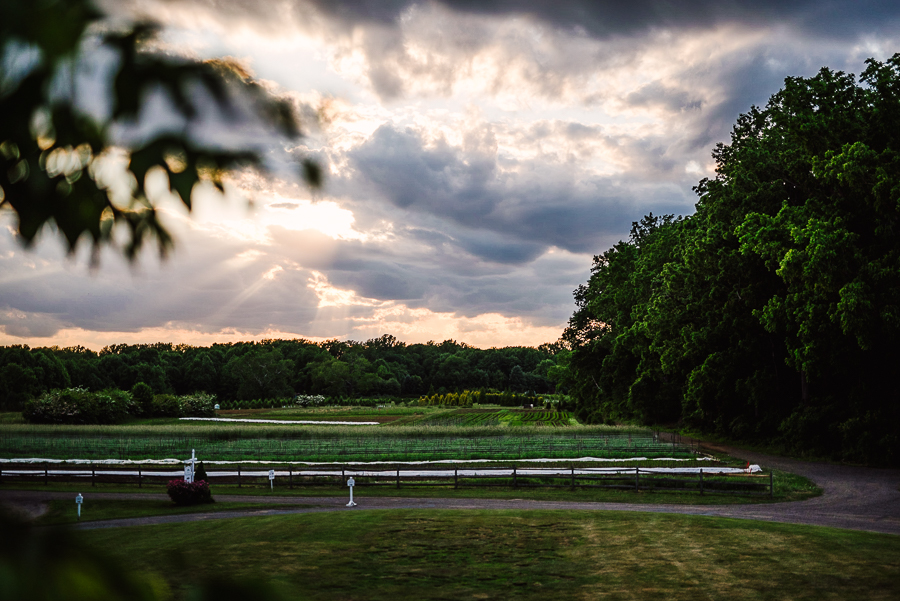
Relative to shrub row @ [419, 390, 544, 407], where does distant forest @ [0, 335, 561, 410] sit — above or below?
above

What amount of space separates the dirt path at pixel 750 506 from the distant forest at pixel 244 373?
5422 cm

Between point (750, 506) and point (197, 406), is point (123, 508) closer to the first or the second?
point (750, 506)

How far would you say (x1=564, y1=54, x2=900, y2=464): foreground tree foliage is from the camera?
1262 inches

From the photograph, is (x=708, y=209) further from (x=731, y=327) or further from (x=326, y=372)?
(x=326, y=372)

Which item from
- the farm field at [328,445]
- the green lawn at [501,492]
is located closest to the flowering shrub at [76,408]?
the farm field at [328,445]

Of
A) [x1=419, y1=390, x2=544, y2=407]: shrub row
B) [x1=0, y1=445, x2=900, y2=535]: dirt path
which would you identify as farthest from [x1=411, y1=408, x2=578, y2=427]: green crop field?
[x1=0, y1=445, x2=900, y2=535]: dirt path

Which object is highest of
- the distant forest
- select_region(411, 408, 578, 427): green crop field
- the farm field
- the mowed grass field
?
the distant forest

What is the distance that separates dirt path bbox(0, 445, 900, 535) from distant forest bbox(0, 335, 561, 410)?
178ft

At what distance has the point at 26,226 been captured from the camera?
144 cm

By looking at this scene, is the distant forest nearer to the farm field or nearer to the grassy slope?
the farm field

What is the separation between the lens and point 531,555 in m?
16.8

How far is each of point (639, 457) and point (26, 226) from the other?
41.5 m

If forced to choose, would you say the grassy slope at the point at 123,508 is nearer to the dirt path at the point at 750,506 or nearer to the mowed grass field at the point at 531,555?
the dirt path at the point at 750,506

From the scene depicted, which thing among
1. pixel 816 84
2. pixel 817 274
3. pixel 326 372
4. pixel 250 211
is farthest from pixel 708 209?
pixel 326 372
